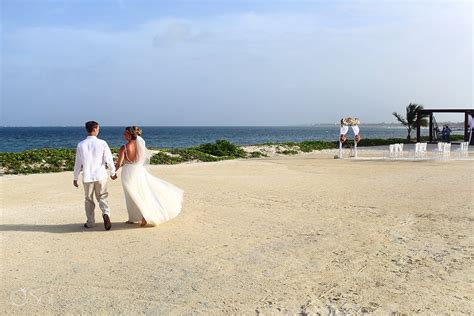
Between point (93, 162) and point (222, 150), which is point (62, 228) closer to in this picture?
point (93, 162)

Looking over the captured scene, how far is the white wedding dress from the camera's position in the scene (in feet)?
27.2

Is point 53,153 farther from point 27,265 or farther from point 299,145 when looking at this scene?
point 299,145

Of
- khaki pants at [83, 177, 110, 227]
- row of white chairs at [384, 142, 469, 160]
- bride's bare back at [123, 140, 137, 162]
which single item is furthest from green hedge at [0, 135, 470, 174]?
bride's bare back at [123, 140, 137, 162]

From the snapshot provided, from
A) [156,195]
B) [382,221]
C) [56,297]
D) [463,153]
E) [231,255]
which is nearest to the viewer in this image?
[56,297]

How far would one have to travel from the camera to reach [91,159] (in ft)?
26.7

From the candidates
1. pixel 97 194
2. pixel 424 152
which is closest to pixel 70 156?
pixel 97 194

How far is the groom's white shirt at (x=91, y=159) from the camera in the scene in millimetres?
8102

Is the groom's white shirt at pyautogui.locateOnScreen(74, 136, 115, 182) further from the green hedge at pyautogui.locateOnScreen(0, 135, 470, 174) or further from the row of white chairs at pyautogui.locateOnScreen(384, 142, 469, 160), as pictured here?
the row of white chairs at pyautogui.locateOnScreen(384, 142, 469, 160)

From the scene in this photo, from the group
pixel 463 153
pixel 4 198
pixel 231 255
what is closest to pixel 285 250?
pixel 231 255

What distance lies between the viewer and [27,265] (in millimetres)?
6434

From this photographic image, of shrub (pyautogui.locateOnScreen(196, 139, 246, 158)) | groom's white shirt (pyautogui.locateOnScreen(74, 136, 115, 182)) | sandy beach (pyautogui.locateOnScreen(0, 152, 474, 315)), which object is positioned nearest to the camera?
sandy beach (pyautogui.locateOnScreen(0, 152, 474, 315))

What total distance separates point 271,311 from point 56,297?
219 cm

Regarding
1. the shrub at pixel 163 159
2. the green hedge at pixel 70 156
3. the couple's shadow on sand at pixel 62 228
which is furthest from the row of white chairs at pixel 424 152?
the couple's shadow on sand at pixel 62 228

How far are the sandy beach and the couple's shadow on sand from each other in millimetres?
33
